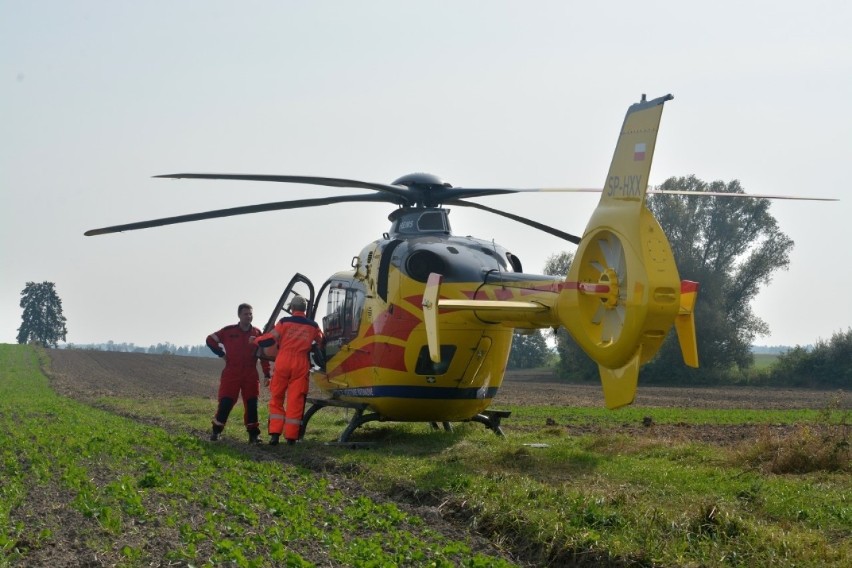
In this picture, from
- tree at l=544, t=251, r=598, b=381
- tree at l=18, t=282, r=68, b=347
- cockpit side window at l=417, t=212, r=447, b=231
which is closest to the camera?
cockpit side window at l=417, t=212, r=447, b=231

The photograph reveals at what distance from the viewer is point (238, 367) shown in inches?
643

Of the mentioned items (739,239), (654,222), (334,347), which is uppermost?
(739,239)

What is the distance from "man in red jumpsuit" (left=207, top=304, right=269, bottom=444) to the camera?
53.5 feet

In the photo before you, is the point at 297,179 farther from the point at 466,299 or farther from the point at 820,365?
the point at 820,365

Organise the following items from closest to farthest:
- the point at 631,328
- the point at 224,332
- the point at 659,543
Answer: the point at 659,543
the point at 631,328
the point at 224,332

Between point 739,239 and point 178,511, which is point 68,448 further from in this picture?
point 739,239

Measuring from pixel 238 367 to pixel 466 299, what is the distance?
436cm

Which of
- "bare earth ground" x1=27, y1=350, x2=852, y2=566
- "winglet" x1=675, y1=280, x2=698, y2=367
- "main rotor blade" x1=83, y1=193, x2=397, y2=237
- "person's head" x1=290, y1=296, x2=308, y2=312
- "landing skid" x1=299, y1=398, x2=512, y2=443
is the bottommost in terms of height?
"bare earth ground" x1=27, y1=350, x2=852, y2=566

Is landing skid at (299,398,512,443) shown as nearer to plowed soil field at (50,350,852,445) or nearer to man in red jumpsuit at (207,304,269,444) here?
man in red jumpsuit at (207,304,269,444)

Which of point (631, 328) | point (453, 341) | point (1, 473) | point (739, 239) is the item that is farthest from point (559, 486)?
point (739, 239)

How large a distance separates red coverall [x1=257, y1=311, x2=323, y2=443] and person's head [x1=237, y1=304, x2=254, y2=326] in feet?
2.02

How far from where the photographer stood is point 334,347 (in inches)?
685

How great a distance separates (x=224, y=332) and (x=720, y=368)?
43.3 m

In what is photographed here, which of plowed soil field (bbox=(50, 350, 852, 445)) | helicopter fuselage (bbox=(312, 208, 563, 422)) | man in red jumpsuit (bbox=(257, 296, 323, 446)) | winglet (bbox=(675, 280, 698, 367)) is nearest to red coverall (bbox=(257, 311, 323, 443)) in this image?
man in red jumpsuit (bbox=(257, 296, 323, 446))
